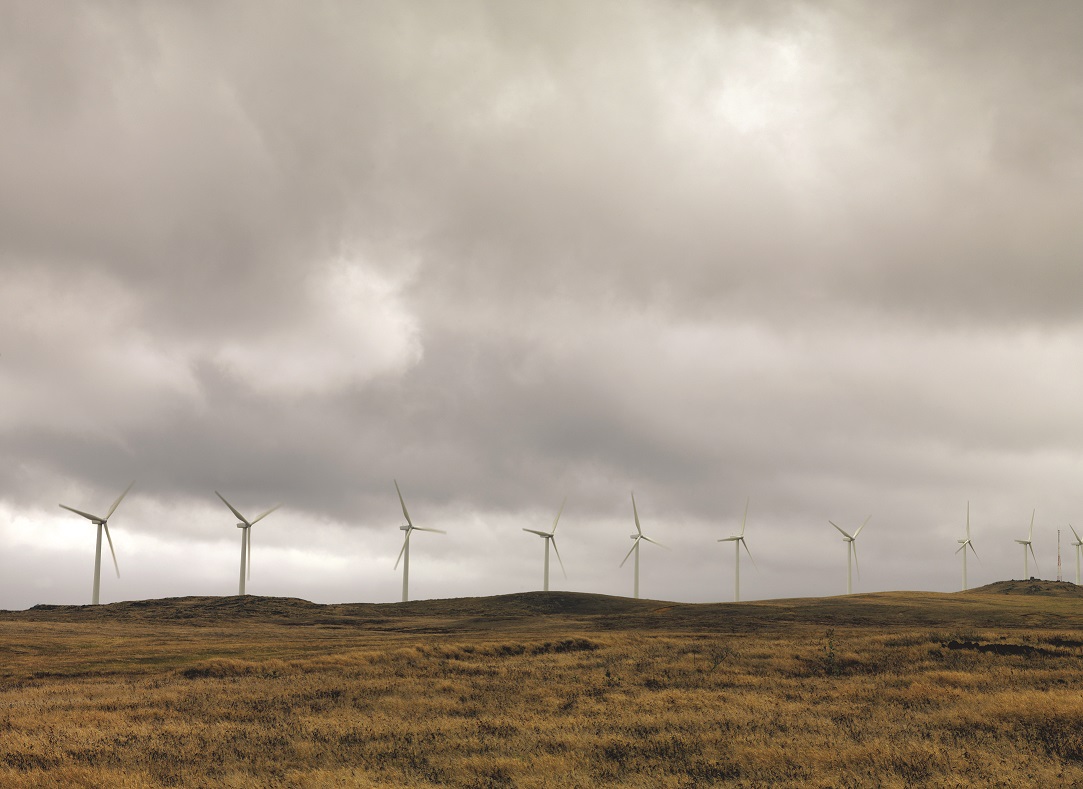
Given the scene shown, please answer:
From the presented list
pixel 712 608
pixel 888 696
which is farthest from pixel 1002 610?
pixel 888 696

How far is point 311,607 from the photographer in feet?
530

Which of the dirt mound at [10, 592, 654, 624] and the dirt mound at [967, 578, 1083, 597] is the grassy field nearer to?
the dirt mound at [10, 592, 654, 624]

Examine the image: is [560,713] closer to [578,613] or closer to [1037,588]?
[578,613]

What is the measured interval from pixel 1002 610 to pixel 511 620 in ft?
198

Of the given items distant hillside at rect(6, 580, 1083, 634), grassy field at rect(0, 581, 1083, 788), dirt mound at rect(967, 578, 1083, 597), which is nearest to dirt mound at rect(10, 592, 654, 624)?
distant hillside at rect(6, 580, 1083, 634)

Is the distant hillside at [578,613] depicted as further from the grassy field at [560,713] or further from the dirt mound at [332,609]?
the grassy field at [560,713]

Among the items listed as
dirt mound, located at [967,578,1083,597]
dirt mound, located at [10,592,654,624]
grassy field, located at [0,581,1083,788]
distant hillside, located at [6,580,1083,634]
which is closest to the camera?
grassy field, located at [0,581,1083,788]

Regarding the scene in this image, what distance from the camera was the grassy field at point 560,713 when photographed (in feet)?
91.0

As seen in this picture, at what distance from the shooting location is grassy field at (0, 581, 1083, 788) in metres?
27.8

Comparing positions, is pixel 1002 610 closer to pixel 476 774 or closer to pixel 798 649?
pixel 798 649

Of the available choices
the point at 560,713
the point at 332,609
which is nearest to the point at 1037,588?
the point at 332,609

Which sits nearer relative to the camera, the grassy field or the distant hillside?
the grassy field

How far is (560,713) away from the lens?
126 ft

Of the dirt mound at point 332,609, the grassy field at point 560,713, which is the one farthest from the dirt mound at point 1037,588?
the grassy field at point 560,713
